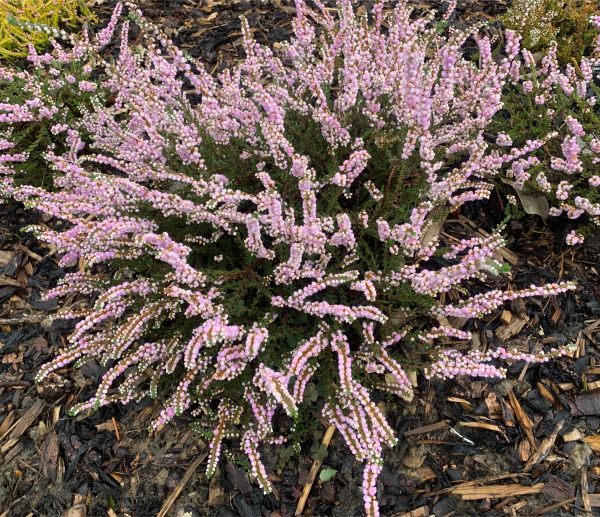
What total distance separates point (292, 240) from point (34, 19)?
3.63 m

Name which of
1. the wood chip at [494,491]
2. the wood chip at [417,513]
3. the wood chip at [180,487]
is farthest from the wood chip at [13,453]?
the wood chip at [494,491]

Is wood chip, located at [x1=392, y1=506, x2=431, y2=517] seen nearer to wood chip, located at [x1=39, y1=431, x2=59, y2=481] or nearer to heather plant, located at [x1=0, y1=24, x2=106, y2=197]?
wood chip, located at [x1=39, y1=431, x2=59, y2=481]

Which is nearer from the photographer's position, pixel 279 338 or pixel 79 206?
pixel 79 206

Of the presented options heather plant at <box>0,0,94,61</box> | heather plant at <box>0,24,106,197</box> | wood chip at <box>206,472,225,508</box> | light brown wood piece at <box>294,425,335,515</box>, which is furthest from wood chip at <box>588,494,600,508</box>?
heather plant at <box>0,0,94,61</box>

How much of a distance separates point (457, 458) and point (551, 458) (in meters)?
0.44

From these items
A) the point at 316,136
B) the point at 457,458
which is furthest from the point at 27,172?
the point at 457,458

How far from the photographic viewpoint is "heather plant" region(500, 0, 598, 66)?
3545mm

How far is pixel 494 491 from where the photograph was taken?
7.94 ft

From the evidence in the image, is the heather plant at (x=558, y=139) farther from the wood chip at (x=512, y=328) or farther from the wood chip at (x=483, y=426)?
the wood chip at (x=483, y=426)

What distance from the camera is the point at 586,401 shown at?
8.59ft

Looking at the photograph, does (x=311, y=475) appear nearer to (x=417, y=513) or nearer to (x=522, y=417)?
(x=417, y=513)

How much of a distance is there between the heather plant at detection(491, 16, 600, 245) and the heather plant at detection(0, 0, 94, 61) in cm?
359

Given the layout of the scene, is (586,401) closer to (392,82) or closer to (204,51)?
(392,82)

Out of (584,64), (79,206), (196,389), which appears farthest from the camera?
(584,64)
